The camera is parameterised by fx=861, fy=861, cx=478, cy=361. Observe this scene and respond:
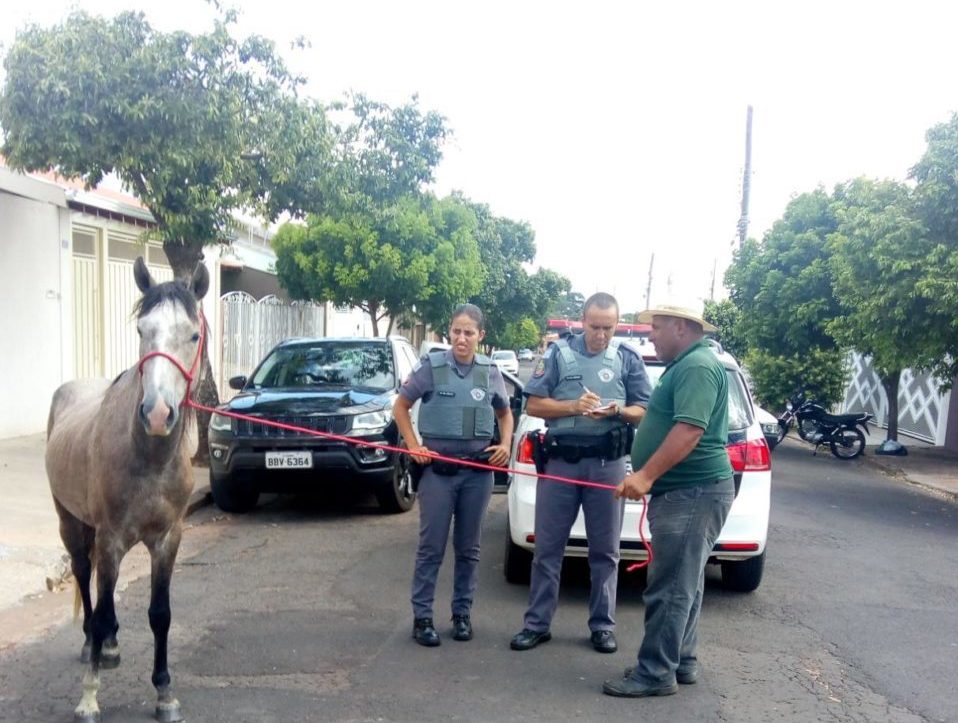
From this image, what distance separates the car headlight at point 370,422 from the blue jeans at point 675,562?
13.4 feet

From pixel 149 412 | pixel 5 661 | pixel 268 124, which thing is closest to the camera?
pixel 149 412

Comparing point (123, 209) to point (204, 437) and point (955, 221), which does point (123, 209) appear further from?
point (955, 221)

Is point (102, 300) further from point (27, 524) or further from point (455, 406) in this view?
point (455, 406)

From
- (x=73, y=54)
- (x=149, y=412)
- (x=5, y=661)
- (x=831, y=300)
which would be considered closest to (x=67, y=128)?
(x=73, y=54)

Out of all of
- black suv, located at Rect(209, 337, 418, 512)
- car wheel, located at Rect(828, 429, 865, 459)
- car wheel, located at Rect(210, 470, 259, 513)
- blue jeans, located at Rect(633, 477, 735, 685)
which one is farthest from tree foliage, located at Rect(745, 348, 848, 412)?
blue jeans, located at Rect(633, 477, 735, 685)

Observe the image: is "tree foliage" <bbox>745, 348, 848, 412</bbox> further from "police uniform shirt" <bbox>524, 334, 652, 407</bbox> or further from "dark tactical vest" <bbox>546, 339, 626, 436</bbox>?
"dark tactical vest" <bbox>546, 339, 626, 436</bbox>

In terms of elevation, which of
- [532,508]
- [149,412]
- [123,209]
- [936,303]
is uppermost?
[123,209]

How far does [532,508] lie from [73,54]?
6599 millimetres

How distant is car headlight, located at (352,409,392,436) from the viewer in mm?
7887

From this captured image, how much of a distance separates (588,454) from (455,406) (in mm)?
806

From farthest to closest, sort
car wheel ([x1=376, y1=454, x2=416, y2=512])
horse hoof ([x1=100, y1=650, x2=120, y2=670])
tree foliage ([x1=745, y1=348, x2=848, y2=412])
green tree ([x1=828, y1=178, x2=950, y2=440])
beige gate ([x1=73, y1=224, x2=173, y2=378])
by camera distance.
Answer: tree foliage ([x1=745, y1=348, x2=848, y2=412]) < beige gate ([x1=73, y1=224, x2=173, y2=378]) < green tree ([x1=828, y1=178, x2=950, y2=440]) < car wheel ([x1=376, y1=454, x2=416, y2=512]) < horse hoof ([x1=100, y1=650, x2=120, y2=670])

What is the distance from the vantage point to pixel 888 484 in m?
12.5

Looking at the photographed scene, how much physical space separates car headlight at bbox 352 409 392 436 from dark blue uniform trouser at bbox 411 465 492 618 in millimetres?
2948

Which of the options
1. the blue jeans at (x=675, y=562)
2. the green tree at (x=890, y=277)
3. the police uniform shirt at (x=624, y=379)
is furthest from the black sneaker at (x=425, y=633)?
the green tree at (x=890, y=277)
